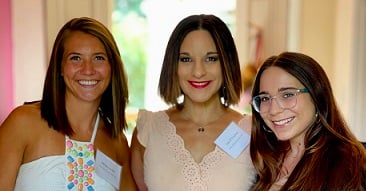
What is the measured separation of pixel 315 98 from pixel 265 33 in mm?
2240

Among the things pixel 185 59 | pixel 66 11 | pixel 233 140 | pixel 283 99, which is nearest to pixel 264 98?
pixel 283 99

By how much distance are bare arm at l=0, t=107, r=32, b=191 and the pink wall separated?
0.62 meters

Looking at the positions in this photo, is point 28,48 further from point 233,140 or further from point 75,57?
point 233,140

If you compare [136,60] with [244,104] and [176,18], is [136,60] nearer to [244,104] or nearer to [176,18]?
[176,18]

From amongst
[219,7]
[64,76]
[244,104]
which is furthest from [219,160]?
[219,7]

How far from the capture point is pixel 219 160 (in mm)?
1890

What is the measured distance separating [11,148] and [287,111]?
96cm

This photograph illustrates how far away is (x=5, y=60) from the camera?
2.35 m

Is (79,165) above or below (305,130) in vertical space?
below

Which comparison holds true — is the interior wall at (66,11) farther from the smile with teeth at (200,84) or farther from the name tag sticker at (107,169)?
the smile with teeth at (200,84)

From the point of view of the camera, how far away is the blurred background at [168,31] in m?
2.43

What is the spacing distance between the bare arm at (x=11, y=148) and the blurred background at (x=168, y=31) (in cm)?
62

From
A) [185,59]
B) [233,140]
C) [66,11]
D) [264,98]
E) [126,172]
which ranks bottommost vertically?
[126,172]

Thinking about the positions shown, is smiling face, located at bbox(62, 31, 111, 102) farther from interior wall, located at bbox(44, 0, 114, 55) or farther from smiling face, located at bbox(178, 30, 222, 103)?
interior wall, located at bbox(44, 0, 114, 55)
